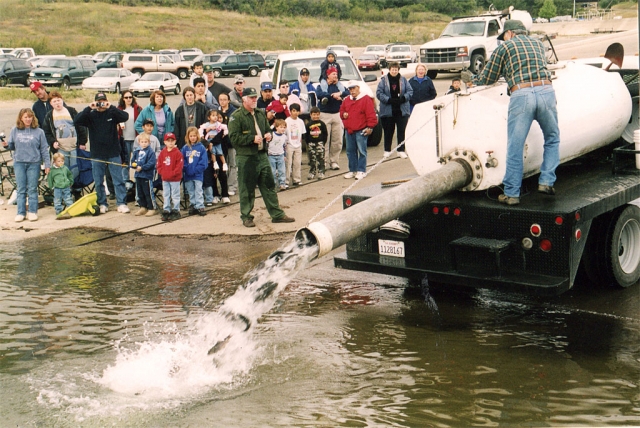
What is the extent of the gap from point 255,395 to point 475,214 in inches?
105

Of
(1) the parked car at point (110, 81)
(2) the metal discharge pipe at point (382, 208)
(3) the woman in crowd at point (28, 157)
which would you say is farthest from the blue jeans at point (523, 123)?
(1) the parked car at point (110, 81)

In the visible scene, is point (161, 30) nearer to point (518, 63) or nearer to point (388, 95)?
point (388, 95)

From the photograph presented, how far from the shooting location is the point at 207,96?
13789mm

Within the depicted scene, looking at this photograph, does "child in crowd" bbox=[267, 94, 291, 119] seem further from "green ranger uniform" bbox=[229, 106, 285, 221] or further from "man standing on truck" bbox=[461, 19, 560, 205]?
"man standing on truck" bbox=[461, 19, 560, 205]

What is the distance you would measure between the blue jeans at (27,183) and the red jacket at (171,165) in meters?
2.22

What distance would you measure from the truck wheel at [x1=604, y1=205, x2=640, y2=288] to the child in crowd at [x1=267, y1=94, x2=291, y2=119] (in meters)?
7.19

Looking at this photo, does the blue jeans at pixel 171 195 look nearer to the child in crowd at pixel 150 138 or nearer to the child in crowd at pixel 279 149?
the child in crowd at pixel 150 138

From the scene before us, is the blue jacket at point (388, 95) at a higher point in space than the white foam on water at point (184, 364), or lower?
higher

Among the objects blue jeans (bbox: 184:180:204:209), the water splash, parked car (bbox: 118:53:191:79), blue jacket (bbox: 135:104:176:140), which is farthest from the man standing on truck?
parked car (bbox: 118:53:191:79)

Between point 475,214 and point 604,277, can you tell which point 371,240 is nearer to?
point 475,214

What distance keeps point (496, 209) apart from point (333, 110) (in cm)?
819

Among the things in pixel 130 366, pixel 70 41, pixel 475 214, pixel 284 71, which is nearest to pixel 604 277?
pixel 475 214

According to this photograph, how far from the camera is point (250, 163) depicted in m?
11.0

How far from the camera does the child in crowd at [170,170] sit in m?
11.5
